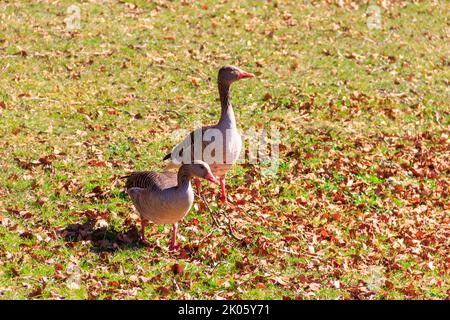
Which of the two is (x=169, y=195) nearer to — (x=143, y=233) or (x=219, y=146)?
(x=143, y=233)

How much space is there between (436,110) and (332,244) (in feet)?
24.7

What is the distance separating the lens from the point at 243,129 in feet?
51.2

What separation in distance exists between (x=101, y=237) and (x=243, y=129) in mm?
5683

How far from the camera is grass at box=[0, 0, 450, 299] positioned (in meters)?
10.2

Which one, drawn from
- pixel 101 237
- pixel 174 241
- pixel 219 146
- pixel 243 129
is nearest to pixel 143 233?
pixel 174 241

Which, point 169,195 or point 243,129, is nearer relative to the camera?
point 169,195

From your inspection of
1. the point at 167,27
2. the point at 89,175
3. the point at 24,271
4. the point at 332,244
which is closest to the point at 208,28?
the point at 167,27

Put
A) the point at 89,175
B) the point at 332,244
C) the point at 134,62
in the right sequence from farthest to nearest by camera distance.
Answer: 1. the point at 134,62
2. the point at 89,175
3. the point at 332,244

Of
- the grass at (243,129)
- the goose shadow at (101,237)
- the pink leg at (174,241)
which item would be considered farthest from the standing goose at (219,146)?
the goose shadow at (101,237)

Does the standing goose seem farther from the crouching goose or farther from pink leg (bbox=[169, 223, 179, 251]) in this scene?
pink leg (bbox=[169, 223, 179, 251])

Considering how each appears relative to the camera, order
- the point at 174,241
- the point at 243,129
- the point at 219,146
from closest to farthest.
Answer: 1. the point at 174,241
2. the point at 219,146
3. the point at 243,129
